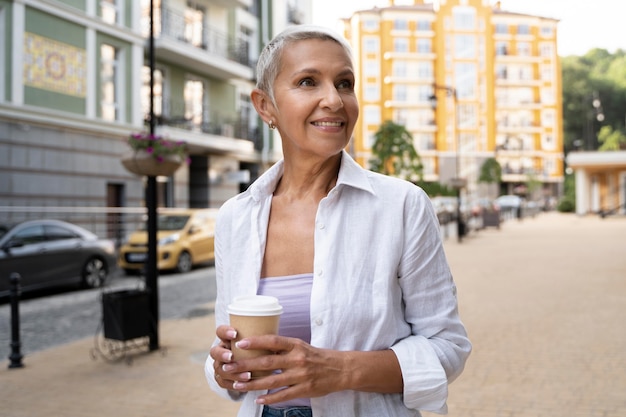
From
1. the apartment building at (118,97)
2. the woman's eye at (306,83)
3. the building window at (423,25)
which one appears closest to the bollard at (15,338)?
the apartment building at (118,97)

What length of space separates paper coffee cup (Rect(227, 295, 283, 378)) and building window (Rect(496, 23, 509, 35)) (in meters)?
78.0

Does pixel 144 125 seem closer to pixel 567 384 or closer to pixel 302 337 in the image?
pixel 567 384

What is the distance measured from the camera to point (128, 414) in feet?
16.0

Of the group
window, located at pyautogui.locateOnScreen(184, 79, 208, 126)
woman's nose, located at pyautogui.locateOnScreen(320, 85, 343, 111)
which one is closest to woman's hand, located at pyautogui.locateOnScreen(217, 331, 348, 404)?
woman's nose, located at pyautogui.locateOnScreen(320, 85, 343, 111)

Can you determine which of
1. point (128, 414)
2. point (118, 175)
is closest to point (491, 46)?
point (118, 175)

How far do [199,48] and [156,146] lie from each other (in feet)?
57.8

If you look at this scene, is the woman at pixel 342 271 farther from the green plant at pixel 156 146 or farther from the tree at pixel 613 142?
the tree at pixel 613 142

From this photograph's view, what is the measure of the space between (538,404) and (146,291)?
3.94 metres

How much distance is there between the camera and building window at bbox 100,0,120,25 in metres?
19.4

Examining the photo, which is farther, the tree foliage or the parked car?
the tree foliage

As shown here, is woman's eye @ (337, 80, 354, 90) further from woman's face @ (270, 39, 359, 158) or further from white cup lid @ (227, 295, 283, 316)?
white cup lid @ (227, 295, 283, 316)

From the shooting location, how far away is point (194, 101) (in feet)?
82.6

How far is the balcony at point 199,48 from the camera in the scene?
869 inches

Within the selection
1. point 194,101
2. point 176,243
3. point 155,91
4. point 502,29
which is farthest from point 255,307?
point 502,29
